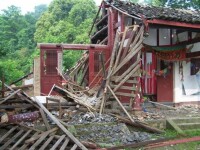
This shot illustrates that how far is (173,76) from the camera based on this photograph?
13453 mm

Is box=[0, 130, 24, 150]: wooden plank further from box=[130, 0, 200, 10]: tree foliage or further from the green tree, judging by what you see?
the green tree

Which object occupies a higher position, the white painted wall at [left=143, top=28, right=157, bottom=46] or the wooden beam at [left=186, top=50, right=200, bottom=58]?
the white painted wall at [left=143, top=28, right=157, bottom=46]

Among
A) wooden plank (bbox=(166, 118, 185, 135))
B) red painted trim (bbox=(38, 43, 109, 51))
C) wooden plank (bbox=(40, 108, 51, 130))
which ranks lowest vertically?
wooden plank (bbox=(166, 118, 185, 135))

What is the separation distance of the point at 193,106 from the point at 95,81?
4.82m

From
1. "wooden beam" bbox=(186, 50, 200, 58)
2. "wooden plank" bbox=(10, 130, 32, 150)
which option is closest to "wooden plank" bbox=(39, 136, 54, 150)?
"wooden plank" bbox=(10, 130, 32, 150)

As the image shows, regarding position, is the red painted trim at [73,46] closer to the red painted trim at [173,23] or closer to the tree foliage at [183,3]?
the red painted trim at [173,23]

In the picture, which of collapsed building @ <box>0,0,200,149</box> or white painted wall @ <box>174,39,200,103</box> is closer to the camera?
collapsed building @ <box>0,0,200,149</box>

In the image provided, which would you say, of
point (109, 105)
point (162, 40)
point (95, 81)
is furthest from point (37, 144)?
point (162, 40)

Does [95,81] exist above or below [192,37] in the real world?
below

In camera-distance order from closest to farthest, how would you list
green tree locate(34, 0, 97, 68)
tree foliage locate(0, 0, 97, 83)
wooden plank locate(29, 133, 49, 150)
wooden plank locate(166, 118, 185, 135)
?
wooden plank locate(29, 133, 49, 150) < wooden plank locate(166, 118, 185, 135) < tree foliage locate(0, 0, 97, 83) < green tree locate(34, 0, 97, 68)

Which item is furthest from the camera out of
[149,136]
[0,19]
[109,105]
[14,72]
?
[0,19]

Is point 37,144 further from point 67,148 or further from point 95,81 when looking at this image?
point 95,81

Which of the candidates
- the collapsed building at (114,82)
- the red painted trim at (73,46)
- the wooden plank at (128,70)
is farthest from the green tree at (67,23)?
the wooden plank at (128,70)

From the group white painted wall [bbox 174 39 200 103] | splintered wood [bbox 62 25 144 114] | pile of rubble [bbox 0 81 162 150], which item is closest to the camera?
pile of rubble [bbox 0 81 162 150]
